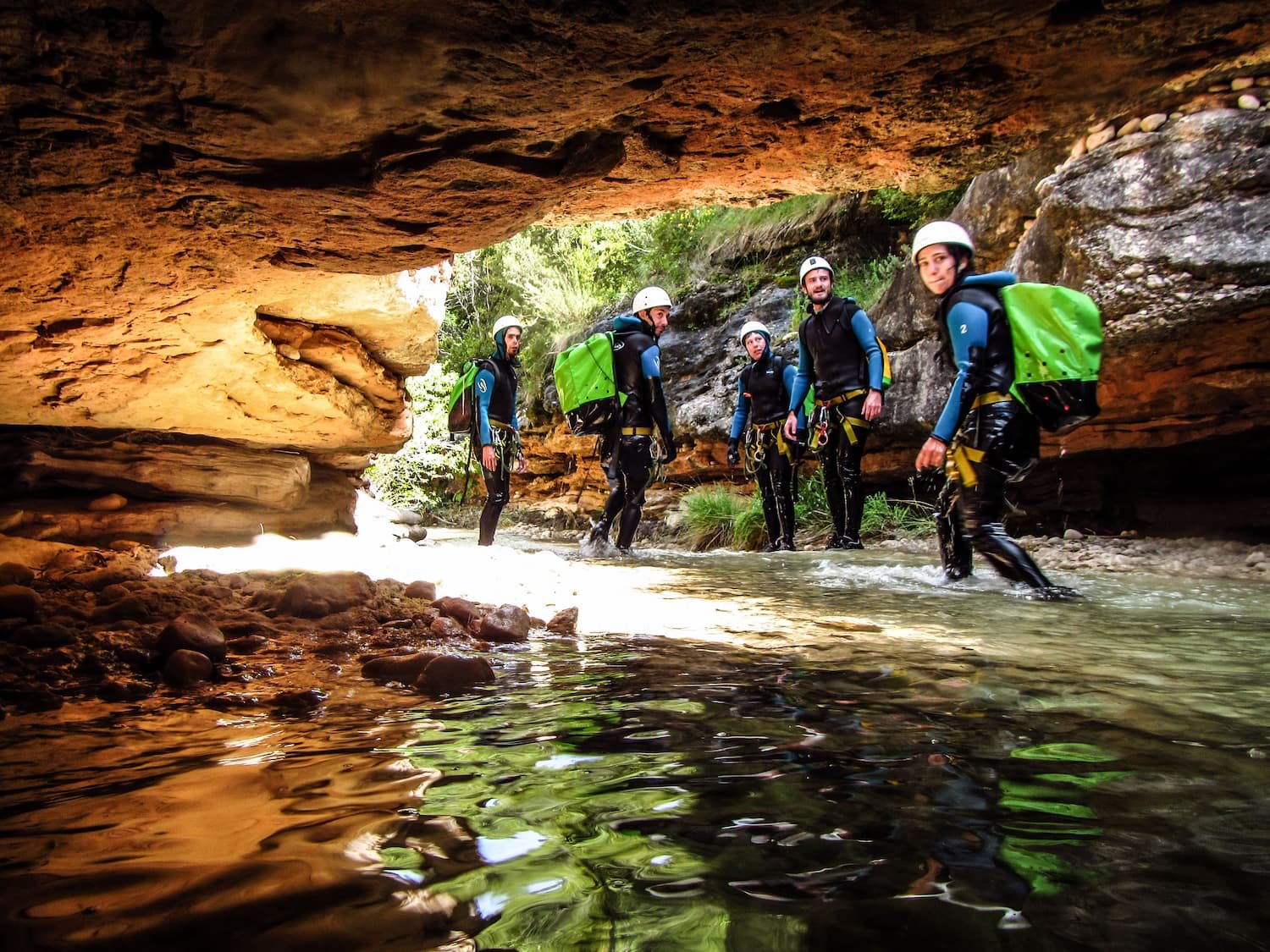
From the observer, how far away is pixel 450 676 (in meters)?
1.93

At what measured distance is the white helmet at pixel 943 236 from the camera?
4.30m

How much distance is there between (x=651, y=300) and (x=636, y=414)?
1312 mm

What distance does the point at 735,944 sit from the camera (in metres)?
0.73

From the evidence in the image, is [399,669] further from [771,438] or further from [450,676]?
[771,438]

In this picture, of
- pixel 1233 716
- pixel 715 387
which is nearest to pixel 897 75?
pixel 1233 716

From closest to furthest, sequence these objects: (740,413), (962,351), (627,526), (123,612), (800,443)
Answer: (123,612)
(962,351)
(627,526)
(800,443)
(740,413)

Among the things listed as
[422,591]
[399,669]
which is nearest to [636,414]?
[422,591]

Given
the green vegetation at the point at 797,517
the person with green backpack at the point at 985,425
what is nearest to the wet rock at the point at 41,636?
the person with green backpack at the point at 985,425

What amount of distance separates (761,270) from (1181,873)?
453 inches

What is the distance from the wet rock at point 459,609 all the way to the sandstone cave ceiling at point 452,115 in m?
1.39

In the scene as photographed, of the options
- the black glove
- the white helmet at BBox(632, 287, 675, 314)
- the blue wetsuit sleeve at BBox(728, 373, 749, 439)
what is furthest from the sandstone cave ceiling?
the blue wetsuit sleeve at BBox(728, 373, 749, 439)

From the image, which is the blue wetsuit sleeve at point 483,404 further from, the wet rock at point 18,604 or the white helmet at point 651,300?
the wet rock at point 18,604

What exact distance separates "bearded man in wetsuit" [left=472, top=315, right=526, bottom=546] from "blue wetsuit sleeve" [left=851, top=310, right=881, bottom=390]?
10.8 ft

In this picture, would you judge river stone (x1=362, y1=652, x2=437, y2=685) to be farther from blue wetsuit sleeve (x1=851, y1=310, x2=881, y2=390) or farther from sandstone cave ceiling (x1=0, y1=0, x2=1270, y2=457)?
blue wetsuit sleeve (x1=851, y1=310, x2=881, y2=390)
